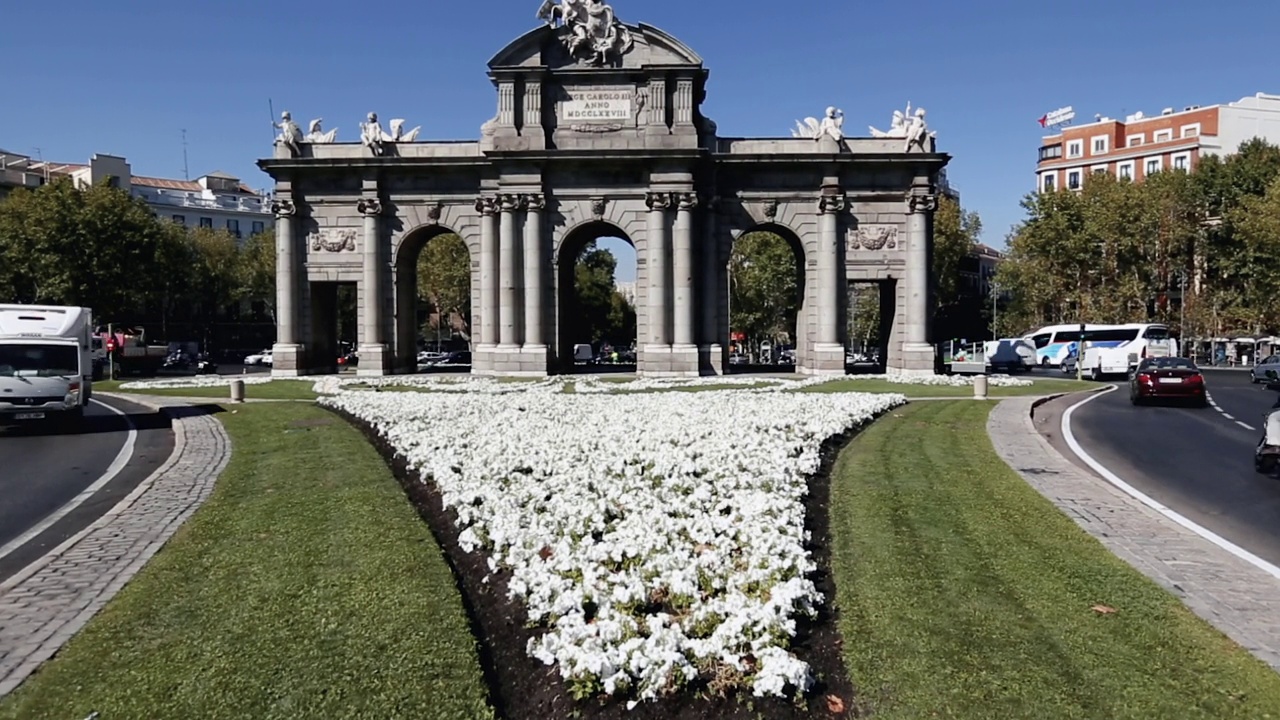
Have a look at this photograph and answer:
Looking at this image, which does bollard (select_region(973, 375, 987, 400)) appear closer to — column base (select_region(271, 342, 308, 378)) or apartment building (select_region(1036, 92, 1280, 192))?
column base (select_region(271, 342, 308, 378))

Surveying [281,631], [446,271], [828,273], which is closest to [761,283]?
[446,271]

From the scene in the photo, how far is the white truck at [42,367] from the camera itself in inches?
828

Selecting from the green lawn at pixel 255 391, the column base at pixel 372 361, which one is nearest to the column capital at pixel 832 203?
the column base at pixel 372 361

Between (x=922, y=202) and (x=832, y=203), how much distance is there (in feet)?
13.7

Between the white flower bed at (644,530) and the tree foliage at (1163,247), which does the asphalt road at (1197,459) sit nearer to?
the white flower bed at (644,530)

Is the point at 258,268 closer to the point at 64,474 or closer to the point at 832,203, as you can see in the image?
the point at 832,203

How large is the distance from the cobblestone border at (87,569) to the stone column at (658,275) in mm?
27476

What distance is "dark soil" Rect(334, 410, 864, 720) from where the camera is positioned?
20.1 ft

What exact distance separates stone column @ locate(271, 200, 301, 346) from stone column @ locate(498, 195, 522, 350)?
10.6 metres

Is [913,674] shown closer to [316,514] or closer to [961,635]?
[961,635]

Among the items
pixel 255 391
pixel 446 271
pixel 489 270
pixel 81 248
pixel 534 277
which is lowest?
pixel 255 391

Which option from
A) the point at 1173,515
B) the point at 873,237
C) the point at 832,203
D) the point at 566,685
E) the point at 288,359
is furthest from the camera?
the point at 288,359

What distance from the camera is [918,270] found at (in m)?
43.2

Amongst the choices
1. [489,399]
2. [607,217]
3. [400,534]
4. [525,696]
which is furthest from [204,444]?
[607,217]
